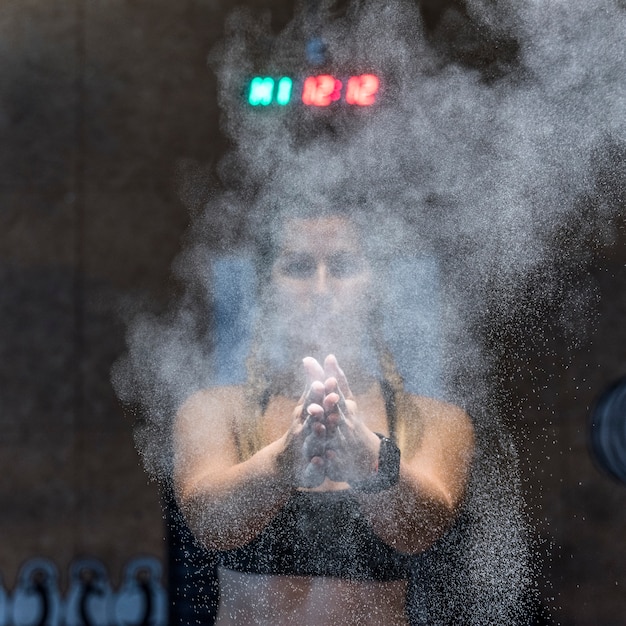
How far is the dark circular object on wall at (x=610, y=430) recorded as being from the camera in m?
0.97

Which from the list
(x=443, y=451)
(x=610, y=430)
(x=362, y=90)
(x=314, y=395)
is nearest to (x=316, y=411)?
(x=314, y=395)

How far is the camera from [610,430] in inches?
38.7

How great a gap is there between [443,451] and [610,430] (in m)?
0.43

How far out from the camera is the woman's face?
709mm

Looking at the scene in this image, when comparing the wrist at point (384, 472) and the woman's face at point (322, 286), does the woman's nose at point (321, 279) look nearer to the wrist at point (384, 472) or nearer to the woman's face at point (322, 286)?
the woman's face at point (322, 286)

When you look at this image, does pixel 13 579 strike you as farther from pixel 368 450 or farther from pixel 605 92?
pixel 605 92

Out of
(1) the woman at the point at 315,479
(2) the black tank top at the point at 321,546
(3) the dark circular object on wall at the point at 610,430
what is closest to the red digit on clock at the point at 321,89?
(1) the woman at the point at 315,479

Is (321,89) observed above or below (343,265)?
above

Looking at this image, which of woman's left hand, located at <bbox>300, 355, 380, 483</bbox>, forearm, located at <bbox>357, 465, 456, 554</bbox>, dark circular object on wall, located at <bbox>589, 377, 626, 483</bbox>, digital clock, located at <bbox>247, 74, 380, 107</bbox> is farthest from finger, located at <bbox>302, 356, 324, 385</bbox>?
dark circular object on wall, located at <bbox>589, 377, 626, 483</bbox>

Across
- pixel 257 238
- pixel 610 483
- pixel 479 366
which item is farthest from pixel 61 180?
pixel 610 483

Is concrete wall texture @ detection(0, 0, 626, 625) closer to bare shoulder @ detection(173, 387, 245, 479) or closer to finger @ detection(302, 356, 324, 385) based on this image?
bare shoulder @ detection(173, 387, 245, 479)

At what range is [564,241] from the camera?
0.84m

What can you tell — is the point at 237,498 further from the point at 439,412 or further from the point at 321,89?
the point at 321,89

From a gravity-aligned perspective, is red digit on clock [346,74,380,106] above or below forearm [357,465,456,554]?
above
